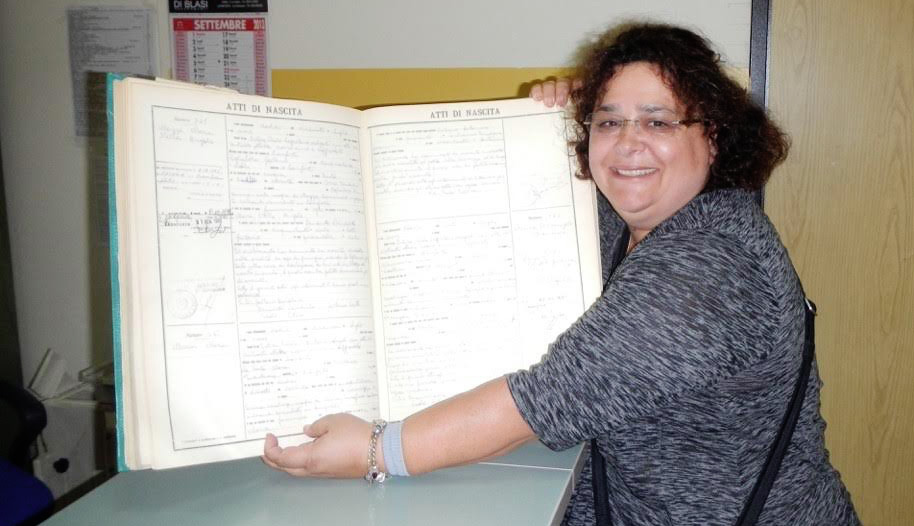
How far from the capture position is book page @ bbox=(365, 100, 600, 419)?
995 mm

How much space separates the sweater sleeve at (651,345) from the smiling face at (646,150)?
202 millimetres

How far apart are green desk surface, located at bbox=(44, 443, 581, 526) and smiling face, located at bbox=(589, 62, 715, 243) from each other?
1.37 feet

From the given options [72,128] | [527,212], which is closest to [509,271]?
[527,212]

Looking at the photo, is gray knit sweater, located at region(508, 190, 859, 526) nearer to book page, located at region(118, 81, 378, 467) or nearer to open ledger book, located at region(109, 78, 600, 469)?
open ledger book, located at region(109, 78, 600, 469)

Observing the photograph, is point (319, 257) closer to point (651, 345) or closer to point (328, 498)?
point (328, 498)

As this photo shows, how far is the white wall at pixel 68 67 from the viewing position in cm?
184

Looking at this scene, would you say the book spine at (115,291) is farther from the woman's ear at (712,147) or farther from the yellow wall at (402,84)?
the yellow wall at (402,84)

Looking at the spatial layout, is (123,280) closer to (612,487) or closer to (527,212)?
(527,212)

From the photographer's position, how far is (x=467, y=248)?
102 cm

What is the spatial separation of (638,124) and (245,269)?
621 mm

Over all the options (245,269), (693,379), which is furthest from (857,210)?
(245,269)

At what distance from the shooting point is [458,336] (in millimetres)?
1003

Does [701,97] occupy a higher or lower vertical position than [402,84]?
lower

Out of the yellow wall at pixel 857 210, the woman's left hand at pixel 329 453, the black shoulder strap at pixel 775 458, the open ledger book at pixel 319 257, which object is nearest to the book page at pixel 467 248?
the open ledger book at pixel 319 257
